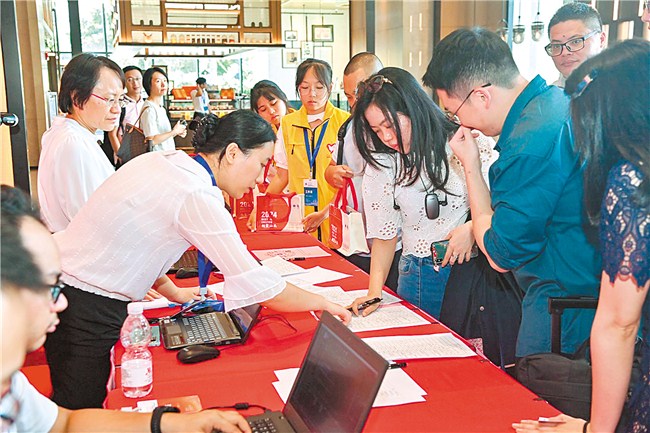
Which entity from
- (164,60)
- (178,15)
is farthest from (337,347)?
(164,60)

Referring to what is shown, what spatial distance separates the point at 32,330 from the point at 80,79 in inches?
81.1

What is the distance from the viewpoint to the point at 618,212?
128 centimetres

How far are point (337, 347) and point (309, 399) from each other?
0.47ft

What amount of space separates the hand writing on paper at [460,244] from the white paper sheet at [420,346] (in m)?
0.28

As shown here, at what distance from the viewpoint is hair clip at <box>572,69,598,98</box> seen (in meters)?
1.36

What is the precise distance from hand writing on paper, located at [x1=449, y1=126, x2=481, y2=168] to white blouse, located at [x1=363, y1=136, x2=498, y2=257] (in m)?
0.34

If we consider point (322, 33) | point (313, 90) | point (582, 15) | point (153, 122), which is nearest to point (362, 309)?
point (582, 15)

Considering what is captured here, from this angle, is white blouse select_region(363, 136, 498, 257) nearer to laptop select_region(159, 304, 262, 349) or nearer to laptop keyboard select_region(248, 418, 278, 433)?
laptop select_region(159, 304, 262, 349)

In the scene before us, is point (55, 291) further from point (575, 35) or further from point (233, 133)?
point (575, 35)

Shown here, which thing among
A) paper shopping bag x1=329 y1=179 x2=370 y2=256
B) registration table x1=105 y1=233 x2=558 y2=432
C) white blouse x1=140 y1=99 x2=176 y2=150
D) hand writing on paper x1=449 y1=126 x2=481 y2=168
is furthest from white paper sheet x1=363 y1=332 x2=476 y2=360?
white blouse x1=140 y1=99 x2=176 y2=150

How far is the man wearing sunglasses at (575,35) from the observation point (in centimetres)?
314

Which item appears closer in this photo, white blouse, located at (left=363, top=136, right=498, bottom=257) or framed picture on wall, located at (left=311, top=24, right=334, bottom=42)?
white blouse, located at (left=363, top=136, right=498, bottom=257)

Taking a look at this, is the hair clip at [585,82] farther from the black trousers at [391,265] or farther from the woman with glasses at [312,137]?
the woman with glasses at [312,137]

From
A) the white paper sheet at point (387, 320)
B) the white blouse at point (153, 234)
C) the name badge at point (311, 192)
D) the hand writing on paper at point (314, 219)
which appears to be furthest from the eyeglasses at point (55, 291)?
the name badge at point (311, 192)
